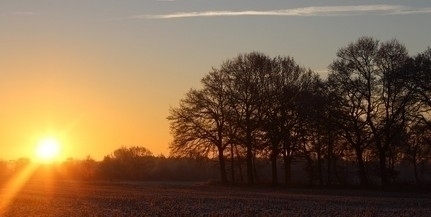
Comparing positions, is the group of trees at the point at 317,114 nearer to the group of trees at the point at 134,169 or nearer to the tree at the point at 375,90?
the tree at the point at 375,90

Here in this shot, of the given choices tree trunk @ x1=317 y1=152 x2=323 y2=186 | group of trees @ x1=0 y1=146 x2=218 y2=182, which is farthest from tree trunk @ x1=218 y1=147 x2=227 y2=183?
group of trees @ x1=0 y1=146 x2=218 y2=182

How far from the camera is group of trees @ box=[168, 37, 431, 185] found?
193 ft

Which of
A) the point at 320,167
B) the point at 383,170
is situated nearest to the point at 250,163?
the point at 320,167

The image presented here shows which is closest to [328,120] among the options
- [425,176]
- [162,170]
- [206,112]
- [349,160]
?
[349,160]

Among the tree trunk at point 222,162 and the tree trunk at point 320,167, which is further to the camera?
the tree trunk at point 222,162

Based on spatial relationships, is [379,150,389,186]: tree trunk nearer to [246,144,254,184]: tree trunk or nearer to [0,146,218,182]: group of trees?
[246,144,254,184]: tree trunk

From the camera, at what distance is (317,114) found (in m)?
62.9

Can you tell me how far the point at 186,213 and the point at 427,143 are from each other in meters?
34.5

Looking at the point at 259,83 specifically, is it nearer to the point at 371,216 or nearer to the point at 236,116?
the point at 236,116

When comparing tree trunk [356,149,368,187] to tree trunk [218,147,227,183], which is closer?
tree trunk [356,149,368,187]

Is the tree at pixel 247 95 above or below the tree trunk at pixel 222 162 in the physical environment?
above

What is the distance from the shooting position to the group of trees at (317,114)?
58.8 m

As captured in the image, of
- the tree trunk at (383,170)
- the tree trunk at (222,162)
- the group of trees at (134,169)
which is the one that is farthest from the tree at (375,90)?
the group of trees at (134,169)

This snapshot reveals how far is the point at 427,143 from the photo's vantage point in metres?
58.8
